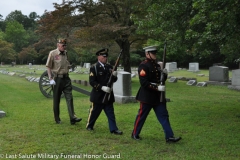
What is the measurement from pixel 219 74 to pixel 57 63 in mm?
12489

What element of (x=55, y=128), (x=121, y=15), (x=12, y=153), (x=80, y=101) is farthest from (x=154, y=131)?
(x=121, y=15)

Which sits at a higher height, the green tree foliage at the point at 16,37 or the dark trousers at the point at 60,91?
the green tree foliage at the point at 16,37

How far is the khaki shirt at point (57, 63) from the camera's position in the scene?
22.0ft

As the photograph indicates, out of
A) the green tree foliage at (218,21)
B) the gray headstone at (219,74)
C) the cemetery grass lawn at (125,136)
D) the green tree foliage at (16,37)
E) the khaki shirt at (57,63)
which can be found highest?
the green tree foliage at (16,37)

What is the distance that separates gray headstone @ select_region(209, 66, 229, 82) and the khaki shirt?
1226cm


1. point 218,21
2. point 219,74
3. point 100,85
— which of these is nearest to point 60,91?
point 100,85

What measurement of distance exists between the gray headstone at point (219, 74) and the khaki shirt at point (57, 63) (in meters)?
12.3

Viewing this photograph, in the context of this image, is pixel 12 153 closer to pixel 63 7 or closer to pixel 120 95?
pixel 120 95

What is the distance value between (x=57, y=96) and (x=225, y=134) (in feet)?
12.1

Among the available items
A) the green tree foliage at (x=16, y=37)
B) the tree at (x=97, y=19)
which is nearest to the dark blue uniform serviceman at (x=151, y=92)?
the tree at (x=97, y=19)

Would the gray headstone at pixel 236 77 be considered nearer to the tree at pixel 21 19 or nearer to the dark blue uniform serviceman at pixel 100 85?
the dark blue uniform serviceman at pixel 100 85

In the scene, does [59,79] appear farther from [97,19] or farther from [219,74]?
[219,74]

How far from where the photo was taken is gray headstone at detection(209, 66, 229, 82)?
16734mm

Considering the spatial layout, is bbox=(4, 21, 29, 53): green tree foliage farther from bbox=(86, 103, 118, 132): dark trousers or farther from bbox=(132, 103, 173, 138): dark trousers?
bbox=(132, 103, 173, 138): dark trousers
